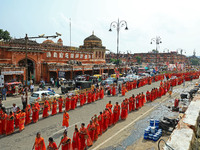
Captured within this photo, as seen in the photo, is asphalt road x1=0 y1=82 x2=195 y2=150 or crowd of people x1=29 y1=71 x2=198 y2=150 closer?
crowd of people x1=29 y1=71 x2=198 y2=150

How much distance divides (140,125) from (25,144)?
682 cm

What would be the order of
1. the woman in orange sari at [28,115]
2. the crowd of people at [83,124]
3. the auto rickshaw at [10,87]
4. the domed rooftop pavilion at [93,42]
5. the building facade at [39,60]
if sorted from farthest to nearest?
the domed rooftop pavilion at [93,42]
the building facade at [39,60]
the auto rickshaw at [10,87]
the woman in orange sari at [28,115]
the crowd of people at [83,124]

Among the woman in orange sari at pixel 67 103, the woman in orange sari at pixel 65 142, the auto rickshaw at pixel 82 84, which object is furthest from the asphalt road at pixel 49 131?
the auto rickshaw at pixel 82 84

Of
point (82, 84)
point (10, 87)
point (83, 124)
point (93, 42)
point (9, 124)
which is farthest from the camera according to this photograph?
point (93, 42)

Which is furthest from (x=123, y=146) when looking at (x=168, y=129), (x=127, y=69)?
(x=127, y=69)

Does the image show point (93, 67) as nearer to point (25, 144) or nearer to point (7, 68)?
point (7, 68)

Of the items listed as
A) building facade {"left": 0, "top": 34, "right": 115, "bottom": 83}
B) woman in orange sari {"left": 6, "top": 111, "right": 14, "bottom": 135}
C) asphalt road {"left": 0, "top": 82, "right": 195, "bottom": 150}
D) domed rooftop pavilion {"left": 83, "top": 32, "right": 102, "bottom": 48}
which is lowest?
asphalt road {"left": 0, "top": 82, "right": 195, "bottom": 150}

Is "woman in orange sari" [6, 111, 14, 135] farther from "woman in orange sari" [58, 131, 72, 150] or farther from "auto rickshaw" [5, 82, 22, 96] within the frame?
"auto rickshaw" [5, 82, 22, 96]

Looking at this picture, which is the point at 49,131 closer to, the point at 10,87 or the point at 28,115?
the point at 28,115

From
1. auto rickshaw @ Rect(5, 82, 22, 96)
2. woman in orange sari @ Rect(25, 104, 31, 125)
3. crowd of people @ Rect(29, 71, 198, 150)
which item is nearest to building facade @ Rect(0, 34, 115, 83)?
auto rickshaw @ Rect(5, 82, 22, 96)

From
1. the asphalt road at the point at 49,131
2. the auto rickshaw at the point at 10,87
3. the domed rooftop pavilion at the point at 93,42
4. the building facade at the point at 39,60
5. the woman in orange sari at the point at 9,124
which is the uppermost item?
the domed rooftop pavilion at the point at 93,42

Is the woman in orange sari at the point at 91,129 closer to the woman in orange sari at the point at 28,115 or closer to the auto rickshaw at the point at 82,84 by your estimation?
the woman in orange sari at the point at 28,115

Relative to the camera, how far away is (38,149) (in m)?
7.22

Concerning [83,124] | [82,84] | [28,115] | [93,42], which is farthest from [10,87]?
[93,42]
